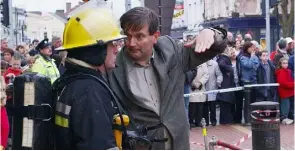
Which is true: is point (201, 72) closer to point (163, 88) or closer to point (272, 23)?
point (163, 88)

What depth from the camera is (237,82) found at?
1361cm

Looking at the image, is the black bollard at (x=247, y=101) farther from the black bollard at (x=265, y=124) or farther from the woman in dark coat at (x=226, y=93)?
the black bollard at (x=265, y=124)

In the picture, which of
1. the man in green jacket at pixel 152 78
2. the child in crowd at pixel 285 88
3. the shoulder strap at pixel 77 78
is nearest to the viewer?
the shoulder strap at pixel 77 78

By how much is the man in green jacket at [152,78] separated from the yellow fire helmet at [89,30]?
61 cm

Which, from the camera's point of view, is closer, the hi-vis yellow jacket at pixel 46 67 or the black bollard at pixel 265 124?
the black bollard at pixel 265 124

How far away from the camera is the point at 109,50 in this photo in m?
3.38

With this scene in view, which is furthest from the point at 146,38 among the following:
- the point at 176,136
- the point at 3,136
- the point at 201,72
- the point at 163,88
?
the point at 201,72

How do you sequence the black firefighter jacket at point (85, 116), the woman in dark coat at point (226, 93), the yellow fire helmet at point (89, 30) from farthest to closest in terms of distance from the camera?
the woman in dark coat at point (226, 93) < the yellow fire helmet at point (89, 30) < the black firefighter jacket at point (85, 116)

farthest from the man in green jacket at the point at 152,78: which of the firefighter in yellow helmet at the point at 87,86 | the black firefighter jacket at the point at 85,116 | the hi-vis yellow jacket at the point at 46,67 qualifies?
the hi-vis yellow jacket at the point at 46,67

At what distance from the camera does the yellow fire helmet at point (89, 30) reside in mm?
3307

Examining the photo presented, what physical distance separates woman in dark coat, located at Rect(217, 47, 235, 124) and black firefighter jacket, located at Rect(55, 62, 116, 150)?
10.2 m

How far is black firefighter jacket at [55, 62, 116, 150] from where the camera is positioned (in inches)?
120

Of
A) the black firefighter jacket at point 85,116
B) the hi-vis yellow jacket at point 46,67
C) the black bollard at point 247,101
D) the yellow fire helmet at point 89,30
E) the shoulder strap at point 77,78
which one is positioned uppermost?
the yellow fire helmet at point 89,30

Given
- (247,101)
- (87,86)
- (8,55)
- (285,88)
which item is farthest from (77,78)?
(285,88)
